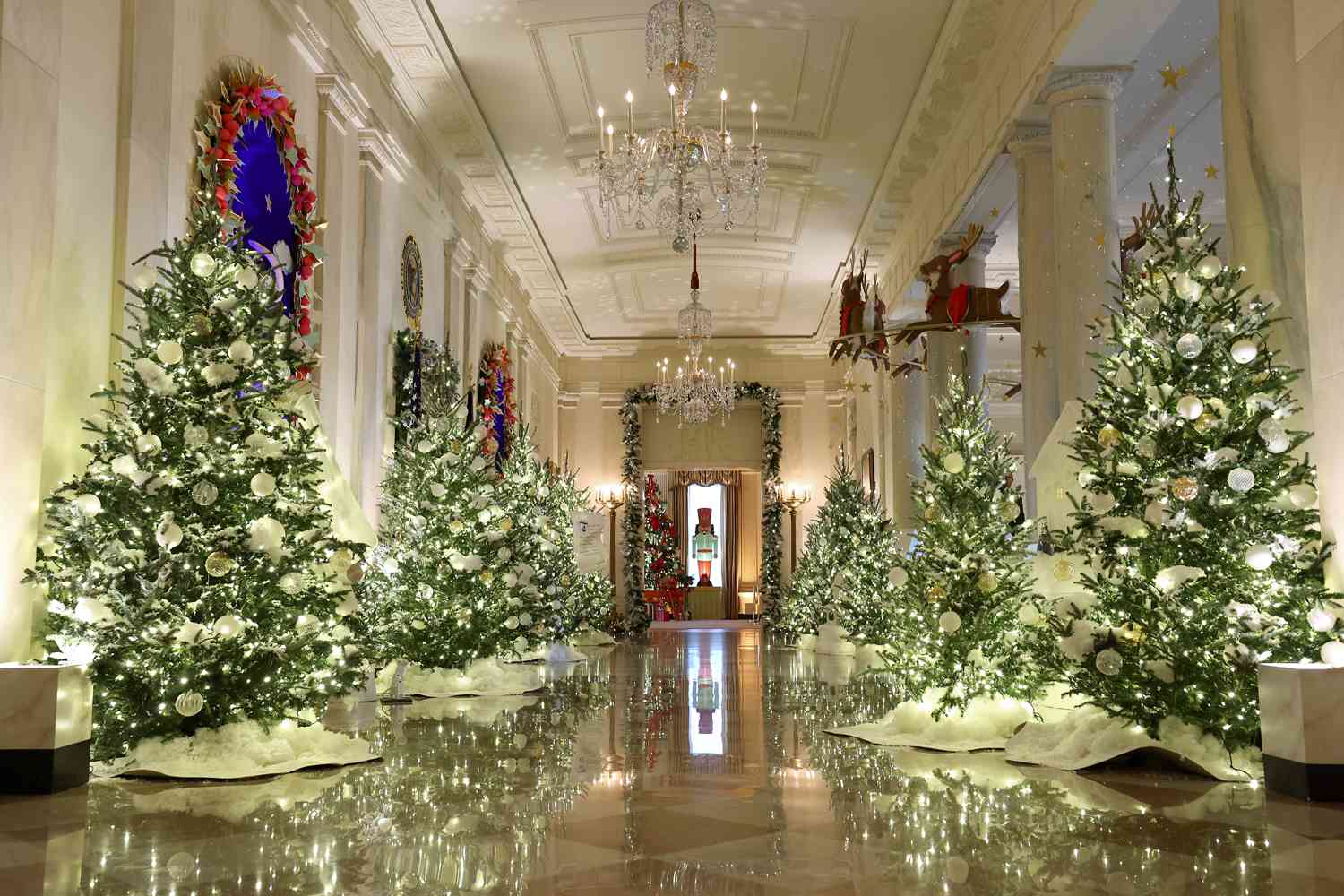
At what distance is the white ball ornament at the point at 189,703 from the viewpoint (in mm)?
4742

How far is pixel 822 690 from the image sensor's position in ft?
28.5

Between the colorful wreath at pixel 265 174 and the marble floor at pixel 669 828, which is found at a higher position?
the colorful wreath at pixel 265 174

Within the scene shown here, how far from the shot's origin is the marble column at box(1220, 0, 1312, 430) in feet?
17.0

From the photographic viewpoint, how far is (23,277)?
4.82m

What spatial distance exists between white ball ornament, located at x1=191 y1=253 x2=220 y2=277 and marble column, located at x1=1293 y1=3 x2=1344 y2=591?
4740 millimetres

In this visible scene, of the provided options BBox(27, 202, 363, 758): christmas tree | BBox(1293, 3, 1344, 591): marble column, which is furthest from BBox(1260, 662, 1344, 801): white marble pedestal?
BBox(27, 202, 363, 758): christmas tree

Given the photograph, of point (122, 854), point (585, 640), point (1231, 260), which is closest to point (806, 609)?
point (585, 640)

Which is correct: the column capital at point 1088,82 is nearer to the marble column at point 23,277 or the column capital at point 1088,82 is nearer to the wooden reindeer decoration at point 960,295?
the wooden reindeer decoration at point 960,295

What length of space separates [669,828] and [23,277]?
137 inches

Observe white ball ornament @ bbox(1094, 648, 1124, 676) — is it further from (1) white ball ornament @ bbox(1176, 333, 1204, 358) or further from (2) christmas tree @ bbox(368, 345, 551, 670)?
(2) christmas tree @ bbox(368, 345, 551, 670)

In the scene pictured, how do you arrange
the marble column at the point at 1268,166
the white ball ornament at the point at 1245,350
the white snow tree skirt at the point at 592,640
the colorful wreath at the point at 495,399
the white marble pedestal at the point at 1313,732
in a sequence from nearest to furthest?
the white marble pedestal at the point at 1313,732 → the white ball ornament at the point at 1245,350 → the marble column at the point at 1268,166 → the colorful wreath at the point at 495,399 → the white snow tree skirt at the point at 592,640

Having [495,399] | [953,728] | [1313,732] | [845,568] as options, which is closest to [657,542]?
[495,399]

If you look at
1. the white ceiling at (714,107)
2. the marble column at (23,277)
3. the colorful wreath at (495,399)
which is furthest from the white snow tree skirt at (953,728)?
the colorful wreath at (495,399)

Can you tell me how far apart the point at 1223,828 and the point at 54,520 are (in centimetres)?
454
